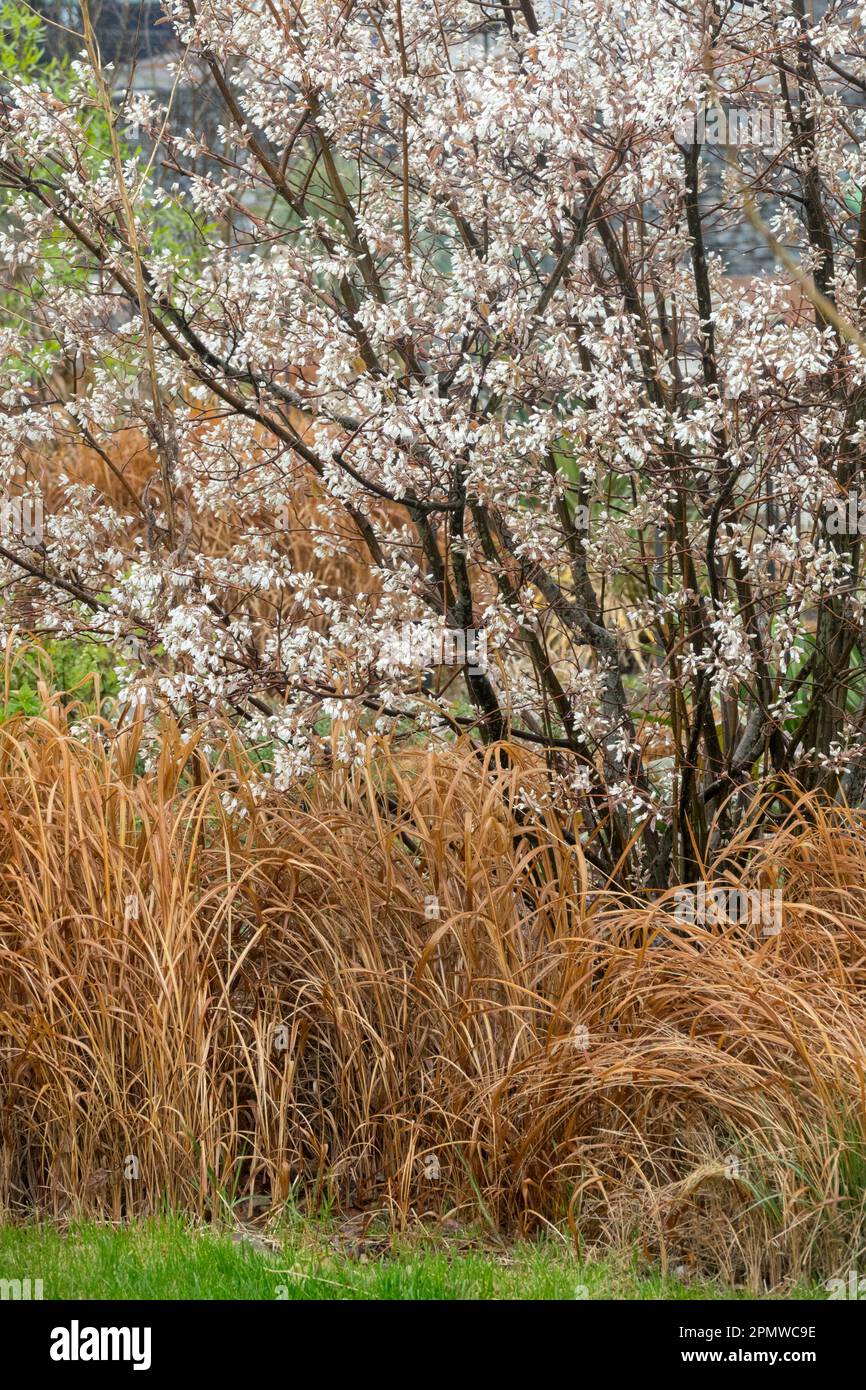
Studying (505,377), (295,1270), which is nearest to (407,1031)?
(295,1270)

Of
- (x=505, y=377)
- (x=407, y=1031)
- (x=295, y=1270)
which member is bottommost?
(x=295, y=1270)

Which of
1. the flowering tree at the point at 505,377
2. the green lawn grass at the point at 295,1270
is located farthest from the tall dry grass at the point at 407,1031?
the flowering tree at the point at 505,377

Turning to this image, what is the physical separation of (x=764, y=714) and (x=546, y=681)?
0.77m

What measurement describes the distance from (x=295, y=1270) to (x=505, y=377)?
2493 mm

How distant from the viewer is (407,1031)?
410cm

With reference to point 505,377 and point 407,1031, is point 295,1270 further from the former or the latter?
point 505,377

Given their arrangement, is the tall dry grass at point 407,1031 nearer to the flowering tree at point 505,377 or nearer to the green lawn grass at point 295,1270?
the green lawn grass at point 295,1270

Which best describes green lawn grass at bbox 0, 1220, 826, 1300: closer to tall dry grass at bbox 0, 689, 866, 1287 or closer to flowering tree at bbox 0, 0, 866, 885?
tall dry grass at bbox 0, 689, 866, 1287

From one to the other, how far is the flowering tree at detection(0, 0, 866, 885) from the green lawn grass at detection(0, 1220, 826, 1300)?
1.47 m

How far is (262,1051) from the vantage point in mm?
3973

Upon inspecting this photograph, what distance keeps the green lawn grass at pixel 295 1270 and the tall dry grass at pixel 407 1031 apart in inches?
5.8

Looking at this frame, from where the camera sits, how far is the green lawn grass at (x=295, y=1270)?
10.9 feet

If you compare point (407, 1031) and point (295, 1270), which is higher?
point (407, 1031)

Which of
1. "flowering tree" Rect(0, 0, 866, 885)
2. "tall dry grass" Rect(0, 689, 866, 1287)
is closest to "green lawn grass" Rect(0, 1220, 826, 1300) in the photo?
"tall dry grass" Rect(0, 689, 866, 1287)
